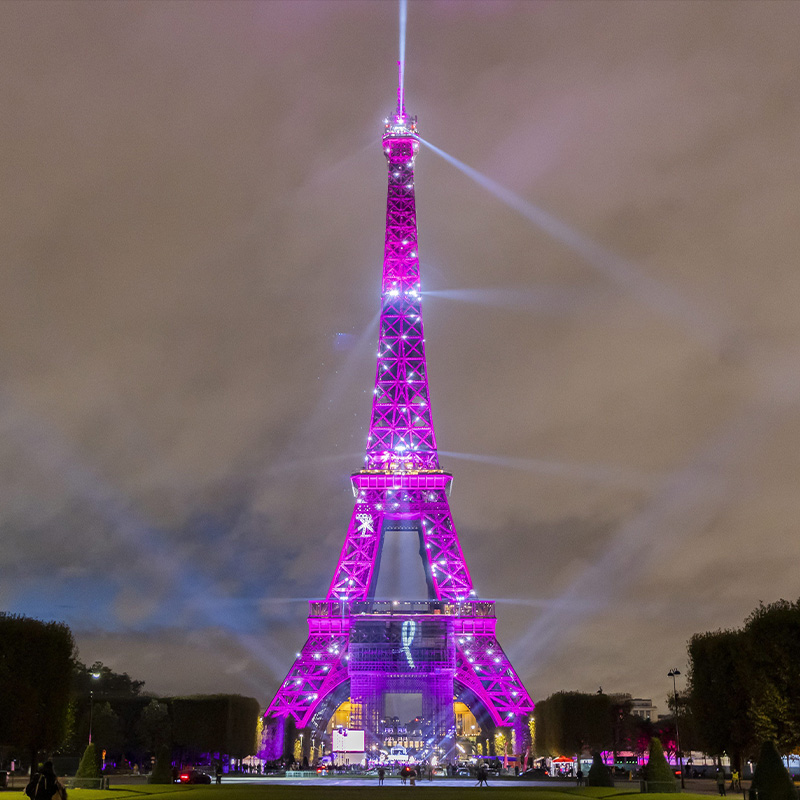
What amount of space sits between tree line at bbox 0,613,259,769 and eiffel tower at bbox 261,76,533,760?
16.9 feet

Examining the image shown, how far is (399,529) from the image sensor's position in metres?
99.1

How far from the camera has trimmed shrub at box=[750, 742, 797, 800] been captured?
88.4ft

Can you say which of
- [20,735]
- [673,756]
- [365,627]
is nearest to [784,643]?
[20,735]

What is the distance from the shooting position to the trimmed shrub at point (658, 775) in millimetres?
40406

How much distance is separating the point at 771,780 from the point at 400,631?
61.8 meters

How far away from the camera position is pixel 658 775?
40.9 m

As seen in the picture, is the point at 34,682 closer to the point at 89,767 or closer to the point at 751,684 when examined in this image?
the point at 89,767

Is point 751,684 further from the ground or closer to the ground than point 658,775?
further from the ground

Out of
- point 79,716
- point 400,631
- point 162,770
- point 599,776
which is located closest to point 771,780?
point 599,776

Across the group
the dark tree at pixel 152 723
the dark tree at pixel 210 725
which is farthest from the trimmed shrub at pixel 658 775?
the dark tree at pixel 152 723

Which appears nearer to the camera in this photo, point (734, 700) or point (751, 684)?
point (751, 684)

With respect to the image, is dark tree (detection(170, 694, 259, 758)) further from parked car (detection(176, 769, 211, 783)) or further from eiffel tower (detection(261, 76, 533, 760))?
parked car (detection(176, 769, 211, 783))

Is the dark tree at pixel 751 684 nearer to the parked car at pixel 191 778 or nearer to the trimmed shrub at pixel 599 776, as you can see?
the trimmed shrub at pixel 599 776

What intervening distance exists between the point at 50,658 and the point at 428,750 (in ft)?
144
